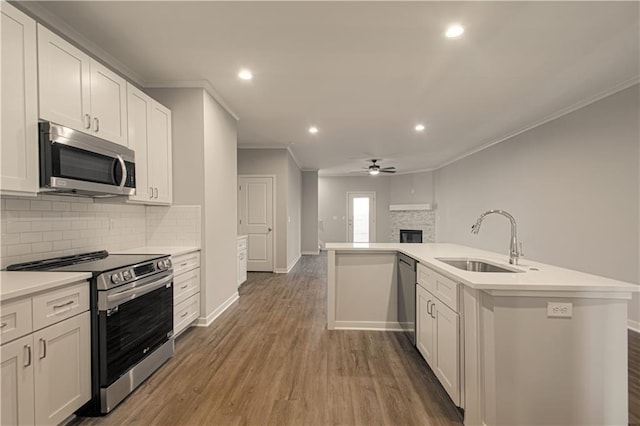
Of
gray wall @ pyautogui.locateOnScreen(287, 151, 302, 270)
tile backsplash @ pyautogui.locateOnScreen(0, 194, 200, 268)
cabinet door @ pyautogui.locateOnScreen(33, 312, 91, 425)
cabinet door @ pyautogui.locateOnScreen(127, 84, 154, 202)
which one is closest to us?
cabinet door @ pyautogui.locateOnScreen(33, 312, 91, 425)

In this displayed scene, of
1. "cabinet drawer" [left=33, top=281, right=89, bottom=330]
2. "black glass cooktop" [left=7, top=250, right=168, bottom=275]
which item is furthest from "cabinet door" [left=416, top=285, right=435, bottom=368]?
"cabinet drawer" [left=33, top=281, right=89, bottom=330]

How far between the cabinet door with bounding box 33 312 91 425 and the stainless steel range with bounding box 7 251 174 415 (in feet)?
0.18

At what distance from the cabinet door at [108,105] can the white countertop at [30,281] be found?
1064mm

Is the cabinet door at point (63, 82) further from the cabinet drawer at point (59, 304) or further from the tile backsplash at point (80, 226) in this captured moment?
the cabinet drawer at point (59, 304)

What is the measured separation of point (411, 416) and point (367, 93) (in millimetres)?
3089

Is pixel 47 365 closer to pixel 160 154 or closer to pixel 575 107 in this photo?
pixel 160 154

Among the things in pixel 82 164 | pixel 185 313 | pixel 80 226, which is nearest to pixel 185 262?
pixel 185 313

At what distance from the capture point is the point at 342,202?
1014 centimetres

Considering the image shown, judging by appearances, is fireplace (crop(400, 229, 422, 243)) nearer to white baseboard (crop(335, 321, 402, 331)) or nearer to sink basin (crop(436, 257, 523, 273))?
white baseboard (crop(335, 321, 402, 331))

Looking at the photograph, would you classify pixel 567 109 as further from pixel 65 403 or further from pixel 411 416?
pixel 65 403

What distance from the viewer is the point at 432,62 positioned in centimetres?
264

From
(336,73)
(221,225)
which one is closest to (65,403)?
(221,225)

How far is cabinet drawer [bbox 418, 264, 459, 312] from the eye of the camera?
5.85ft

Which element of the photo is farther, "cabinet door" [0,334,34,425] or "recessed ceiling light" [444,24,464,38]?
"recessed ceiling light" [444,24,464,38]
